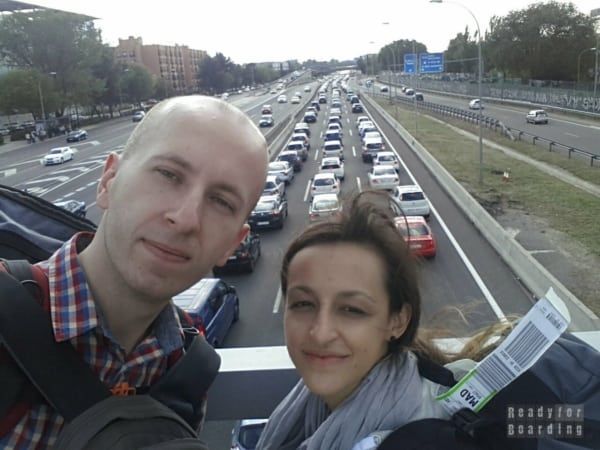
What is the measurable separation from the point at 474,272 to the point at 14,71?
37.5 meters

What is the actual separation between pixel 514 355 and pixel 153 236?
941 millimetres

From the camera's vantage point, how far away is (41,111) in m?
43.3

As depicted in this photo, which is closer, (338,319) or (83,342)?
(83,342)

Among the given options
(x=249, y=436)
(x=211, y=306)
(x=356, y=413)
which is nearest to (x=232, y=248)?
(x=356, y=413)

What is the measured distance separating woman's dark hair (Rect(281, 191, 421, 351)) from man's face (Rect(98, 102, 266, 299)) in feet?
0.79

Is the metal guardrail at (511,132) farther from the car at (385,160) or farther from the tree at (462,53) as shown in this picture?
the tree at (462,53)

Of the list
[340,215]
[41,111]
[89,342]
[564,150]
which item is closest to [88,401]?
[89,342]

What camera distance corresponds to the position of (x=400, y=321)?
5.82ft

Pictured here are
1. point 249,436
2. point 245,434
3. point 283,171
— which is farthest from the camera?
point 283,171

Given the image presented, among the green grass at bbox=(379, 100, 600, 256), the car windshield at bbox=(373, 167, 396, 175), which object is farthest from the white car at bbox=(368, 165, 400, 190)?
the green grass at bbox=(379, 100, 600, 256)

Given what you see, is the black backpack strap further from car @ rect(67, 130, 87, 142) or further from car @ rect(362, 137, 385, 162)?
car @ rect(67, 130, 87, 142)

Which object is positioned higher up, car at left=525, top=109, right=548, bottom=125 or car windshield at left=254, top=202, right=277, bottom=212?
car at left=525, top=109, right=548, bottom=125

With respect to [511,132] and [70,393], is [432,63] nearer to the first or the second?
[511,132]

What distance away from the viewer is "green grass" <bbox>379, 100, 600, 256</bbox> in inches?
631
